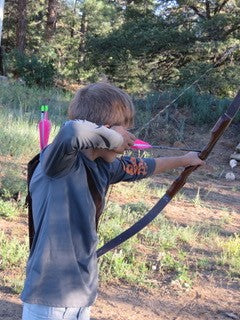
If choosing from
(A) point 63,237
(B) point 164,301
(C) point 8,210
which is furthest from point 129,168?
(C) point 8,210

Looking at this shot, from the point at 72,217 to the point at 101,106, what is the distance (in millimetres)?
374

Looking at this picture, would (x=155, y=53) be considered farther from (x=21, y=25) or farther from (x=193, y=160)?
(x=193, y=160)

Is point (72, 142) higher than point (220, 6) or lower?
lower

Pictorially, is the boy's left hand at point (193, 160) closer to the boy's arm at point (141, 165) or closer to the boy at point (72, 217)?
the boy's arm at point (141, 165)

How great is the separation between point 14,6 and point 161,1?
728 cm

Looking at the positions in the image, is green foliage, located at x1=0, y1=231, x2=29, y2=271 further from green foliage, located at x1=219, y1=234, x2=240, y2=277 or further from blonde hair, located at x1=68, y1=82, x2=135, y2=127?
blonde hair, located at x1=68, y1=82, x2=135, y2=127

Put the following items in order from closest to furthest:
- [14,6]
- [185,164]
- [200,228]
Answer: [185,164] → [200,228] → [14,6]

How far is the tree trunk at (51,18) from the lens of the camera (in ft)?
65.4

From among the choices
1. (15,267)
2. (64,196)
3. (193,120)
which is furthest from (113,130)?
(193,120)

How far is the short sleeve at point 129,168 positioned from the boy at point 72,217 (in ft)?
0.72

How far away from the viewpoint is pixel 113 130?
1.60 metres

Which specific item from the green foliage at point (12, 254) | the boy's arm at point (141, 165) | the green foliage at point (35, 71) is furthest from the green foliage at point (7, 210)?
the green foliage at point (35, 71)

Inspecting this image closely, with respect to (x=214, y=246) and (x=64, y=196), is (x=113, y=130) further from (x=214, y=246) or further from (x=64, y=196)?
(x=214, y=246)

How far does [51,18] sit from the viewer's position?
20219mm
